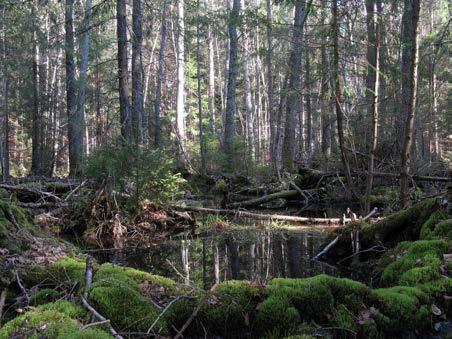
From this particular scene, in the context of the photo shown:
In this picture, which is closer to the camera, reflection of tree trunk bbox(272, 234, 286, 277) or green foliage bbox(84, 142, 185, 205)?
reflection of tree trunk bbox(272, 234, 286, 277)

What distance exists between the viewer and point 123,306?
11.2 ft

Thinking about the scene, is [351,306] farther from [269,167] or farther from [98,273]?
[269,167]

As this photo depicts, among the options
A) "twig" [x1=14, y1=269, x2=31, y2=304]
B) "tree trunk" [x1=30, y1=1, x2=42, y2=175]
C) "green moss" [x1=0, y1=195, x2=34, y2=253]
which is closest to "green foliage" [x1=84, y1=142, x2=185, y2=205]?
"green moss" [x1=0, y1=195, x2=34, y2=253]

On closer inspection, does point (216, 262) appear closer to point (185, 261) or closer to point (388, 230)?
point (185, 261)

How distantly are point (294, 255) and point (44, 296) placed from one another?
4.08 m

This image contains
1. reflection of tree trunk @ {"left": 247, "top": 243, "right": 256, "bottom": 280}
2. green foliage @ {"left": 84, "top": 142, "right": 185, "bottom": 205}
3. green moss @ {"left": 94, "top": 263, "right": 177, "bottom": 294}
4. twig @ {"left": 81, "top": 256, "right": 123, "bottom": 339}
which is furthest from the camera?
green foliage @ {"left": 84, "top": 142, "right": 185, "bottom": 205}

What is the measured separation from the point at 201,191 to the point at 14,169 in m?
18.9

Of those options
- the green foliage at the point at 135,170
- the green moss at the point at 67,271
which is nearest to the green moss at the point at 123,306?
the green moss at the point at 67,271

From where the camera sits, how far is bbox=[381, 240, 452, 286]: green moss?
14.0 feet

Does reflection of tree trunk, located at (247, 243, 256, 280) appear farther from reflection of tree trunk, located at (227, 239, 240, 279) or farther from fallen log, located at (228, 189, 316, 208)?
fallen log, located at (228, 189, 316, 208)

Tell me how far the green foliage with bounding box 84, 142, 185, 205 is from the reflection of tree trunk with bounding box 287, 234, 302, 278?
277 centimetres

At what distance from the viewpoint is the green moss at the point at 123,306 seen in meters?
3.31

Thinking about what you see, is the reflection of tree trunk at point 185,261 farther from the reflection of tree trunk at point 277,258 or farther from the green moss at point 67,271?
the green moss at point 67,271

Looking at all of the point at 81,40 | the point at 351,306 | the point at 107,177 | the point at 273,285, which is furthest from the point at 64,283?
the point at 81,40
